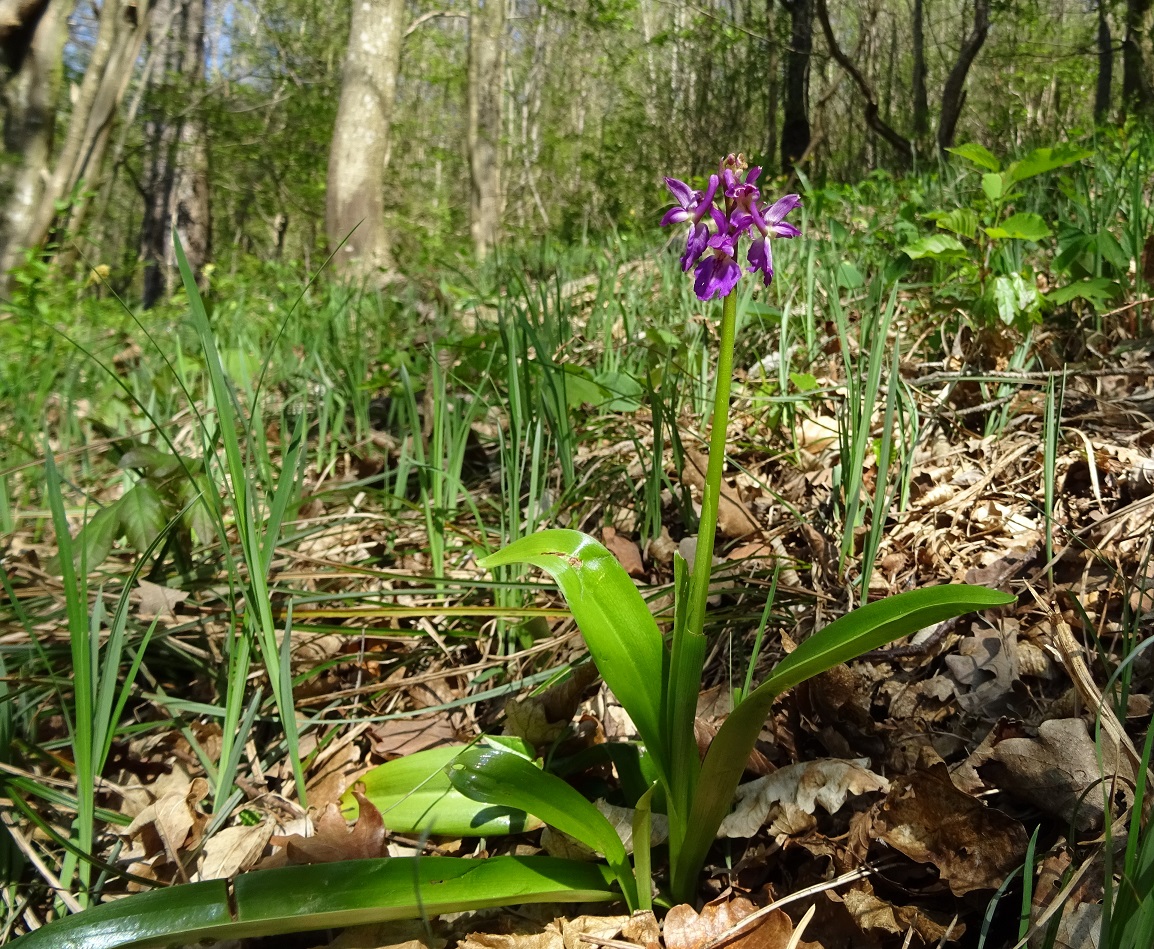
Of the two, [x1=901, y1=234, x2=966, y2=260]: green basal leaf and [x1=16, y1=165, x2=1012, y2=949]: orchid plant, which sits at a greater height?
[x1=901, y1=234, x2=966, y2=260]: green basal leaf

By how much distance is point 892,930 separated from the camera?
2.88ft

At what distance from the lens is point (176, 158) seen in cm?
1140

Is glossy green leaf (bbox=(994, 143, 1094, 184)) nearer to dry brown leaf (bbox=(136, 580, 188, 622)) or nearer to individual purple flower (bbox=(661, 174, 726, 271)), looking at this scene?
individual purple flower (bbox=(661, 174, 726, 271))

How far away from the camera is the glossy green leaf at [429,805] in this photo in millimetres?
1088

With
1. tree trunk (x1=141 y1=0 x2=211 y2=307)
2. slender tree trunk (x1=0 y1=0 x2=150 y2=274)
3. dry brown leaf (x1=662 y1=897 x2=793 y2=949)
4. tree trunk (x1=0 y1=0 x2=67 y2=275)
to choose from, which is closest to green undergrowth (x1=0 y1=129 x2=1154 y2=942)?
dry brown leaf (x1=662 y1=897 x2=793 y2=949)

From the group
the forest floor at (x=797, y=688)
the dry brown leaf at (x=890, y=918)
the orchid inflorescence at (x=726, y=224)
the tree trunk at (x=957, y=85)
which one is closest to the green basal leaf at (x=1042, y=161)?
the forest floor at (x=797, y=688)

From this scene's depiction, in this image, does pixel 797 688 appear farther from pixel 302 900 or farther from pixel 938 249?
pixel 938 249

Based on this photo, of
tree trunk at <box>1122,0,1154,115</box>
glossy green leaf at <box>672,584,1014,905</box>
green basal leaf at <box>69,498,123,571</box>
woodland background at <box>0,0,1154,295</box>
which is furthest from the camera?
tree trunk at <box>1122,0,1154,115</box>

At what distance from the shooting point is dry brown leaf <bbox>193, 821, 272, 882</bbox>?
109cm

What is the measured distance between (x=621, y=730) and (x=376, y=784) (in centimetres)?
41

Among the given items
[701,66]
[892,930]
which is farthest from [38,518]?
[701,66]

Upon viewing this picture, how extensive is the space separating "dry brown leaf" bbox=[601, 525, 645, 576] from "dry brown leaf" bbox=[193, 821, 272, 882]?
0.84 meters

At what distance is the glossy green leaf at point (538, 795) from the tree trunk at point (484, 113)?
10.7 m

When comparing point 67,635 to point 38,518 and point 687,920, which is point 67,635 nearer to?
point 38,518
